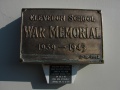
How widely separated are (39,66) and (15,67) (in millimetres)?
297

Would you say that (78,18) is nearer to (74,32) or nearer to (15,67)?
(74,32)

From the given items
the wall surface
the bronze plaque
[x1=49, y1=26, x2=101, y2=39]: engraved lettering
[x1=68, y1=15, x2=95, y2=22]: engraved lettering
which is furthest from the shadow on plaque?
[x1=68, y1=15, x2=95, y2=22]: engraved lettering

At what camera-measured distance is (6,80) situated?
114 inches

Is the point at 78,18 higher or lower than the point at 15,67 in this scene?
higher

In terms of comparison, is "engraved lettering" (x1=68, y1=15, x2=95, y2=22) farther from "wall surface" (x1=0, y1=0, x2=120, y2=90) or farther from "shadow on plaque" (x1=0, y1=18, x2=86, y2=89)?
"shadow on plaque" (x1=0, y1=18, x2=86, y2=89)

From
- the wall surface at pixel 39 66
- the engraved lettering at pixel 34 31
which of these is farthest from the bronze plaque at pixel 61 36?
the wall surface at pixel 39 66

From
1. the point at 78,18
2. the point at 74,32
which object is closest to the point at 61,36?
the point at 74,32

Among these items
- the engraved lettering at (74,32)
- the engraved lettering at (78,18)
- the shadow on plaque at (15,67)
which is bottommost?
the shadow on plaque at (15,67)

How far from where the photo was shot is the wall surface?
2.92 m

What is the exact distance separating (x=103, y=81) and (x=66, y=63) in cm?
55

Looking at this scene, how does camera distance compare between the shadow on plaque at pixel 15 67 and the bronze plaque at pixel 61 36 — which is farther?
the shadow on plaque at pixel 15 67

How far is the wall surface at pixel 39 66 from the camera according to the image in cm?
292

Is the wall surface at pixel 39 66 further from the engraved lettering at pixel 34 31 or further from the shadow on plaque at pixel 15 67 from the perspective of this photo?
the engraved lettering at pixel 34 31

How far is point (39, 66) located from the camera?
9.63 feet
